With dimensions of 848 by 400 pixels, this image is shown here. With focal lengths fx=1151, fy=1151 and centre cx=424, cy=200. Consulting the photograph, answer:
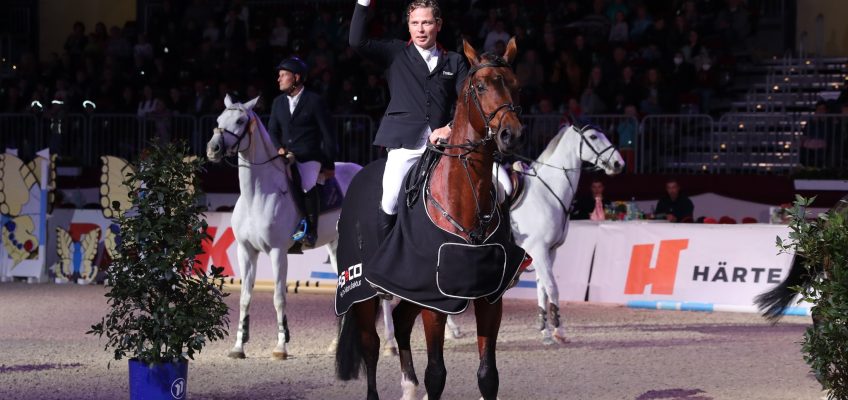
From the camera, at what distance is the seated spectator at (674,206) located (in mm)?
16172

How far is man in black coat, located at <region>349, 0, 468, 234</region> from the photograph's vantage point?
23.2 feet

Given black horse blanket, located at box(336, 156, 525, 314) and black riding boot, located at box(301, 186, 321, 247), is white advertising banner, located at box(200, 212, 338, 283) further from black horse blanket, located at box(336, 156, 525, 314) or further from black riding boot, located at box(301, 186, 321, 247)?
black horse blanket, located at box(336, 156, 525, 314)

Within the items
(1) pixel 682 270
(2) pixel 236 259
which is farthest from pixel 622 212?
(2) pixel 236 259

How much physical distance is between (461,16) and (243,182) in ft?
40.9

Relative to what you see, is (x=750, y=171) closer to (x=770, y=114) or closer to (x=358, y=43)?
(x=770, y=114)

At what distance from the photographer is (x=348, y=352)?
8055 mm

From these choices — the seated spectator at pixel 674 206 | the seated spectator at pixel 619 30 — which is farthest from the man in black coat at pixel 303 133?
the seated spectator at pixel 619 30

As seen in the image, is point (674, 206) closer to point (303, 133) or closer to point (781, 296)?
point (781, 296)

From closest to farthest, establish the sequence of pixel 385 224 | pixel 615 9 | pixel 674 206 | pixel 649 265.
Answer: pixel 385 224 → pixel 649 265 → pixel 674 206 → pixel 615 9

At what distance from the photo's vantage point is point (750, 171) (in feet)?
58.0

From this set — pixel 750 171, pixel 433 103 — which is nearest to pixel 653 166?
pixel 750 171

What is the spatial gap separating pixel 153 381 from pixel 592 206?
32.6 feet

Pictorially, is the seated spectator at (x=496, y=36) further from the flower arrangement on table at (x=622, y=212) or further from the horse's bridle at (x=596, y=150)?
the horse's bridle at (x=596, y=150)

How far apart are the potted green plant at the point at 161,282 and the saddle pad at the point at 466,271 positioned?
192 centimetres
